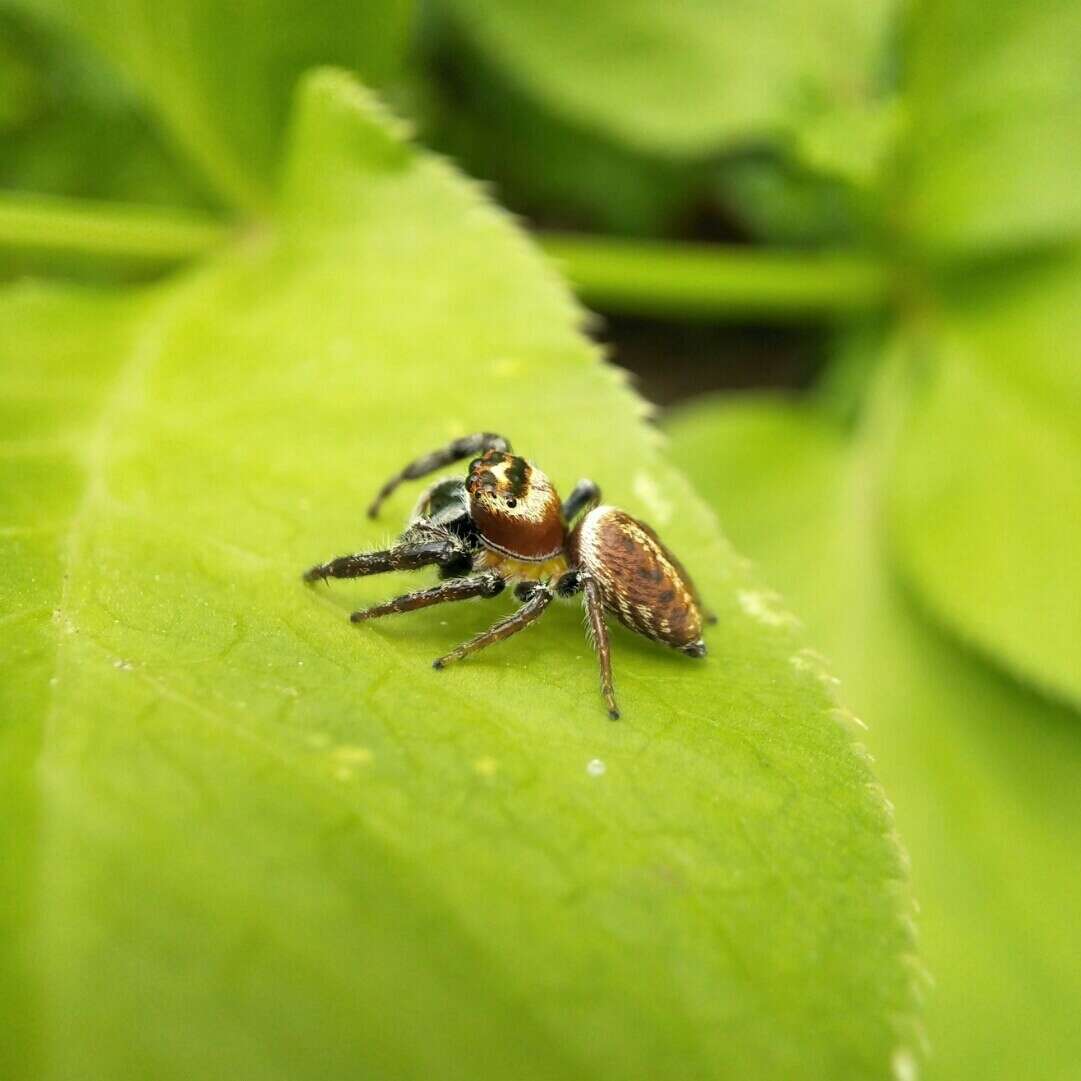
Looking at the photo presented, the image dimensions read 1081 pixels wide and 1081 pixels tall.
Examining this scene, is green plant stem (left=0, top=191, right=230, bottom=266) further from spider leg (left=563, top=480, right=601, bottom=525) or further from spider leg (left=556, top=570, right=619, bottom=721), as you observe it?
spider leg (left=556, top=570, right=619, bottom=721)

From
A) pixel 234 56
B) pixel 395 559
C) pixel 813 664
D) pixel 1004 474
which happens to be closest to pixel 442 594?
pixel 395 559

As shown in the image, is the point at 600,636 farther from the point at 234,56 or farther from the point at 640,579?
the point at 234,56

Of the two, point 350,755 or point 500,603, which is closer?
point 350,755

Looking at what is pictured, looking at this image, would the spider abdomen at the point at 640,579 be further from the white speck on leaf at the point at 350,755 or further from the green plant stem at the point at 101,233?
the green plant stem at the point at 101,233

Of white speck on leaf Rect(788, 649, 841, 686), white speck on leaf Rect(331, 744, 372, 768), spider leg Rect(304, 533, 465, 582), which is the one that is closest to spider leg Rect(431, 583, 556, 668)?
spider leg Rect(304, 533, 465, 582)

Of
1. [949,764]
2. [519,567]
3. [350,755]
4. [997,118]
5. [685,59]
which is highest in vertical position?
[997,118]

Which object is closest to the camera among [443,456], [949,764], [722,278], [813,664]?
[813,664]
